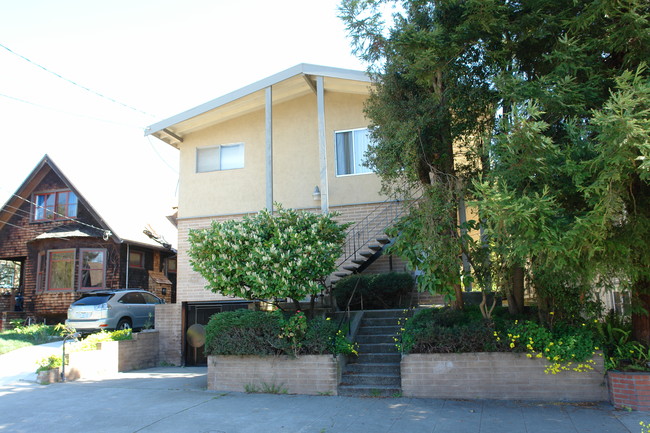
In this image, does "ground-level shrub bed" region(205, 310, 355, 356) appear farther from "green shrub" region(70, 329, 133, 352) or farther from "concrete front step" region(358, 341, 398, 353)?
"green shrub" region(70, 329, 133, 352)

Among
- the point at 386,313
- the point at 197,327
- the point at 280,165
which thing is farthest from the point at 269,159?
the point at 386,313

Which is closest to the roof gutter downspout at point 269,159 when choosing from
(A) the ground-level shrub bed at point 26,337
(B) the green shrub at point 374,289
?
(B) the green shrub at point 374,289

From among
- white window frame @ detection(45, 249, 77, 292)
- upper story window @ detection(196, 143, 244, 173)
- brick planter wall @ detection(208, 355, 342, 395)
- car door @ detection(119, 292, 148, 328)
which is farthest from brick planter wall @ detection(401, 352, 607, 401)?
white window frame @ detection(45, 249, 77, 292)

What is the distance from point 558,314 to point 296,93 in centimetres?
924

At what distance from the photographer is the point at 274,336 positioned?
8.19 metres

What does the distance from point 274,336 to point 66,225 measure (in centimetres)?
1557

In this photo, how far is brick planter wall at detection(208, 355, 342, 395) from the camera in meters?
7.77

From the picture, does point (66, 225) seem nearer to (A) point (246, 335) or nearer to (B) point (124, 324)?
(B) point (124, 324)

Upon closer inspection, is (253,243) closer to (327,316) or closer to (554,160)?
(327,316)

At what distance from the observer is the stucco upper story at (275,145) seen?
13.1m

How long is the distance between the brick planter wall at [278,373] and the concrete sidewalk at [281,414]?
0.66ft

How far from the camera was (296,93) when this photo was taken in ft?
45.4

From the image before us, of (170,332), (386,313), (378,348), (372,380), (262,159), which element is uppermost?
(262,159)

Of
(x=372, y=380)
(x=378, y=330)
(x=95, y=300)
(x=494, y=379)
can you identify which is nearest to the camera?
(x=494, y=379)
